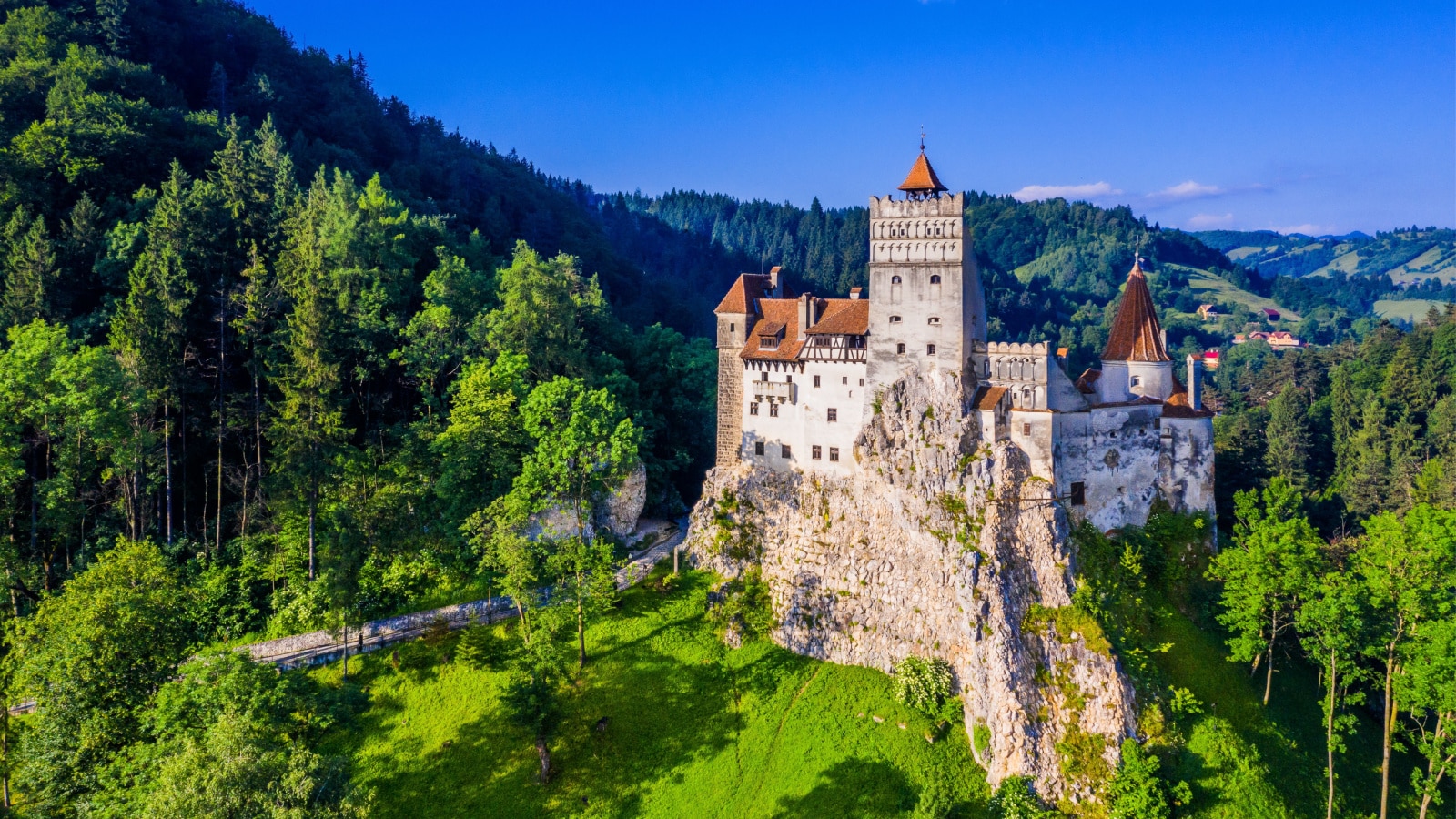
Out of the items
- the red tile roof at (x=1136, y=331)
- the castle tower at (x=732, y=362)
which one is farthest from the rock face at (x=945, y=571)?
the red tile roof at (x=1136, y=331)

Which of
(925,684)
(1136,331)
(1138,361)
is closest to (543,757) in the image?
(925,684)

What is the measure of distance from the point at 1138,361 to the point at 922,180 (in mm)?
15347

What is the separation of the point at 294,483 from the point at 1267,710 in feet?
168

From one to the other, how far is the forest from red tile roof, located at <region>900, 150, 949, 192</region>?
20.3 m

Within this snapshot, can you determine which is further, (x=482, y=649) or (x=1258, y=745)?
(x=482, y=649)

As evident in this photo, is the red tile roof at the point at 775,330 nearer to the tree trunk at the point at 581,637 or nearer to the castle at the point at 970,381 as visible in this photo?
the castle at the point at 970,381

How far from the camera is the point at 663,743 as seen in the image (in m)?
44.6

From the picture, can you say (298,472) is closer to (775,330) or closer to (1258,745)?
(775,330)

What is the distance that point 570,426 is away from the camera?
50.8m

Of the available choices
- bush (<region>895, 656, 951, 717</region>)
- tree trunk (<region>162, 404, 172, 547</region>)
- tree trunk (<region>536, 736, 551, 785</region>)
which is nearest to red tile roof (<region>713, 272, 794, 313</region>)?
bush (<region>895, 656, 951, 717</region>)

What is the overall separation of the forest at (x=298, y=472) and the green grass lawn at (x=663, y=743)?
2435mm

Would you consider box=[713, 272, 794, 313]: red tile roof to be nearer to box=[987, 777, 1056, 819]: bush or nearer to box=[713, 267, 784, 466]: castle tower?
box=[713, 267, 784, 466]: castle tower

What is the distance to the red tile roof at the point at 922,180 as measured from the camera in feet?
163

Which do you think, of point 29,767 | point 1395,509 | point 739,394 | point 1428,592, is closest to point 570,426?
point 739,394
